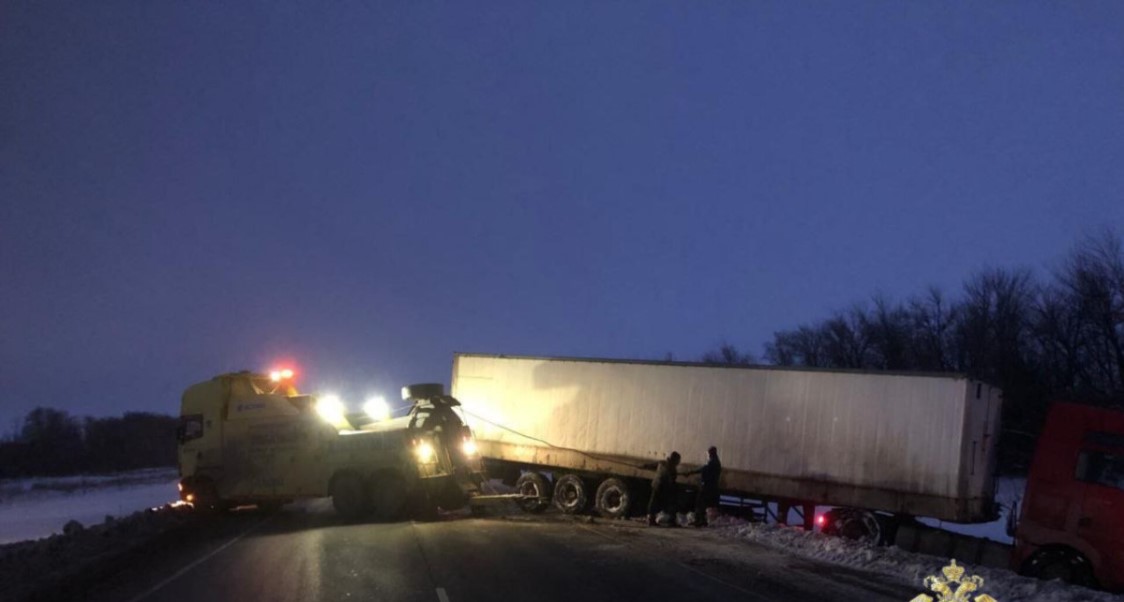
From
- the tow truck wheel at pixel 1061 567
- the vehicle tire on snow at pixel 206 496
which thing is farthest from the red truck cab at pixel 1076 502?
the vehicle tire on snow at pixel 206 496

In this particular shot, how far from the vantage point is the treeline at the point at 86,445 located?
70.2 metres

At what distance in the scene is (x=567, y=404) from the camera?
23.3 meters

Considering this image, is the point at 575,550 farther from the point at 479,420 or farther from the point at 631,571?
the point at 479,420

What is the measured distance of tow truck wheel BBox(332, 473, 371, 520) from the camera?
20609 mm

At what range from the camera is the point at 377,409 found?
79.3 ft

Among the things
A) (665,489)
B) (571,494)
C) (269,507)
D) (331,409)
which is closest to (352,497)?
(331,409)

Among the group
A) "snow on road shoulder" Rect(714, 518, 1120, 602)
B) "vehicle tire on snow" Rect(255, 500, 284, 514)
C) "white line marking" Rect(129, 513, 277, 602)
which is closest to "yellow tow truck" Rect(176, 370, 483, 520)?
"vehicle tire on snow" Rect(255, 500, 284, 514)

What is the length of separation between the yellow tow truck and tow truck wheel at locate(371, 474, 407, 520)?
0.07 feet

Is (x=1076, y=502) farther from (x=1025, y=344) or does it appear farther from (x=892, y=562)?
(x=1025, y=344)

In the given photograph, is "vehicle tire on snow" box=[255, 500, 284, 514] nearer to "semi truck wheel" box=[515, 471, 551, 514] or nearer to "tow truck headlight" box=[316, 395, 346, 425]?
"tow truck headlight" box=[316, 395, 346, 425]

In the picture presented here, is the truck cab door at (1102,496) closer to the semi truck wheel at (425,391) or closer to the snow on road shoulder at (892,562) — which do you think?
the snow on road shoulder at (892,562)

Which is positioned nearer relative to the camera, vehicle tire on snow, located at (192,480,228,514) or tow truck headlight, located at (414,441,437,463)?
tow truck headlight, located at (414,441,437,463)

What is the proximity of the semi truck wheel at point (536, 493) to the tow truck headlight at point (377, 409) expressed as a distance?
3.84 m

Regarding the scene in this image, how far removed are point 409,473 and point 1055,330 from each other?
1332 inches
